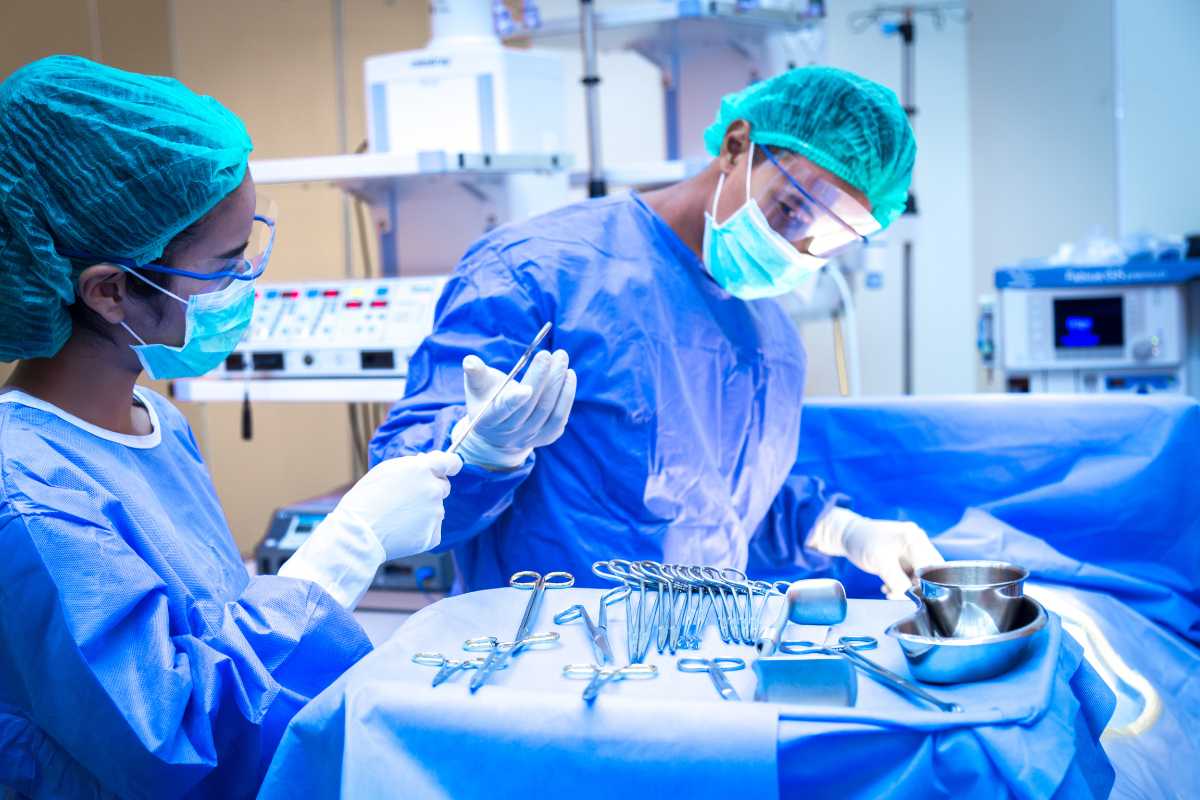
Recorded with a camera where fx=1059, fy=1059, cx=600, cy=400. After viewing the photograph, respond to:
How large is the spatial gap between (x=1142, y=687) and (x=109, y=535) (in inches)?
48.5

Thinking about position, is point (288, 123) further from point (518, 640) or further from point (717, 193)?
point (518, 640)

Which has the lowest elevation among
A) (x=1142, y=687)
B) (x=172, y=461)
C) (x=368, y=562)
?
(x=1142, y=687)

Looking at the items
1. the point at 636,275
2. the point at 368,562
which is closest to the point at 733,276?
the point at 636,275

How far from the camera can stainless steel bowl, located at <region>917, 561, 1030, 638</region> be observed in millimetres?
900

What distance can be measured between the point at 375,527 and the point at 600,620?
308mm

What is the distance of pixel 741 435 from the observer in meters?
1.55

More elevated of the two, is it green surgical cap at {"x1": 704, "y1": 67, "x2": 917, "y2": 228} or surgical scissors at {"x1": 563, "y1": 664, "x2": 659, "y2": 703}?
green surgical cap at {"x1": 704, "y1": 67, "x2": 917, "y2": 228}

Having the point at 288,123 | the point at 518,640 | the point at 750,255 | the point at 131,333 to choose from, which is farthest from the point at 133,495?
the point at 288,123

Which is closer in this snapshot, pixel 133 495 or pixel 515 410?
pixel 133 495

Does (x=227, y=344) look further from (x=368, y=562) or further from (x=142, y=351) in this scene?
(x=368, y=562)

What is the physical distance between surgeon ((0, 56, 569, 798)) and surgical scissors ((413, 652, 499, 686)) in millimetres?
170

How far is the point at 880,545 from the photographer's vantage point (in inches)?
60.4

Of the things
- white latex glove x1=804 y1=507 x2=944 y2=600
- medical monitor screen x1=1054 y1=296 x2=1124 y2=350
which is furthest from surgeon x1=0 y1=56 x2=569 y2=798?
medical monitor screen x1=1054 y1=296 x2=1124 y2=350

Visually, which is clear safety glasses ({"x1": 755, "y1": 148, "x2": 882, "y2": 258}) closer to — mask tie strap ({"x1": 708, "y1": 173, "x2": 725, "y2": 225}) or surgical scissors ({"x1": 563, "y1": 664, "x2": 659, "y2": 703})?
mask tie strap ({"x1": 708, "y1": 173, "x2": 725, "y2": 225})
